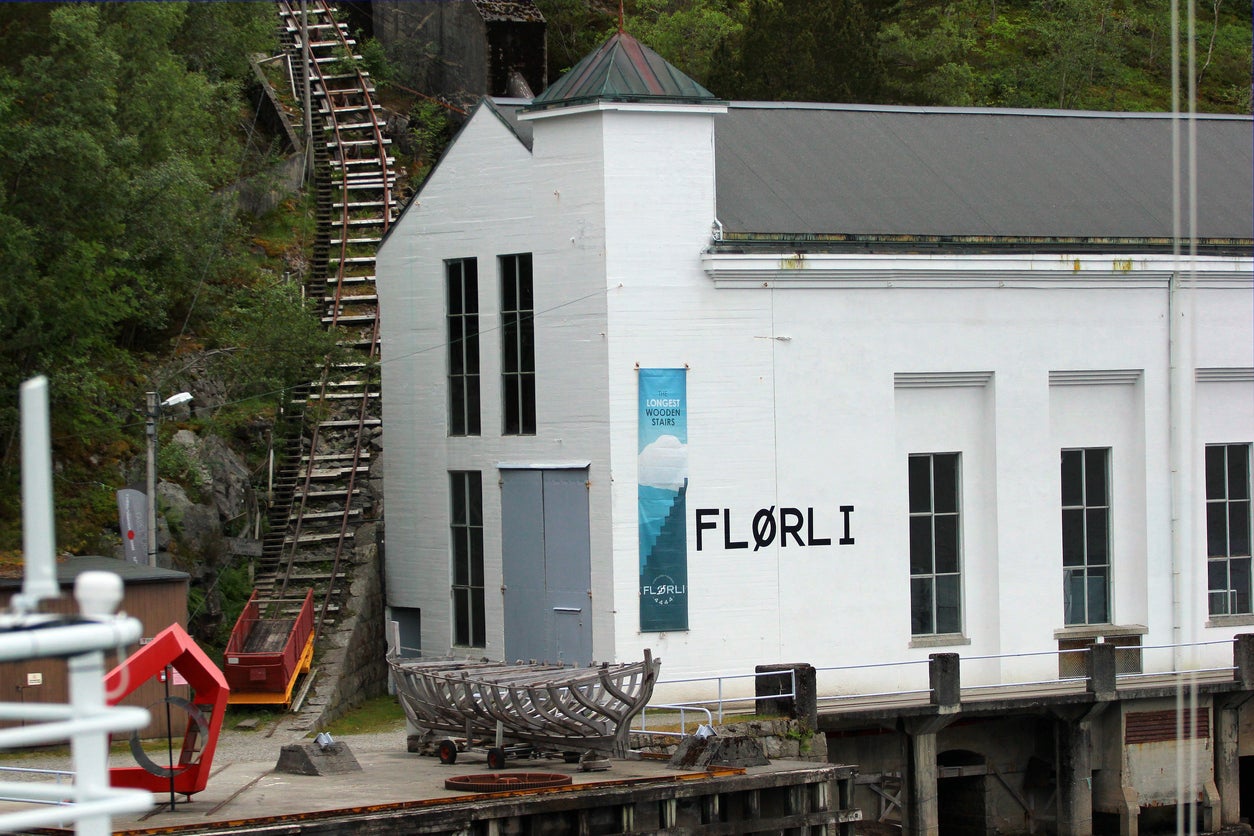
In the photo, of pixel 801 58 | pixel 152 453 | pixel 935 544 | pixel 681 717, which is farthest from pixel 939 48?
pixel 681 717

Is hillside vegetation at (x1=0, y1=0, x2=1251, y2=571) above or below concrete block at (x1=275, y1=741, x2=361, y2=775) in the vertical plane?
above

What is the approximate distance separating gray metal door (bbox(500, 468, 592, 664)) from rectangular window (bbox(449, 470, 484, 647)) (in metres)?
0.98

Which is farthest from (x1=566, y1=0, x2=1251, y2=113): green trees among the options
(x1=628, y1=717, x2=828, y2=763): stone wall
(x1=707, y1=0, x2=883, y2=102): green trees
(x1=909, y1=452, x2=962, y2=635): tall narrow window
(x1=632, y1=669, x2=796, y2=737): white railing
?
(x1=628, y1=717, x2=828, y2=763): stone wall

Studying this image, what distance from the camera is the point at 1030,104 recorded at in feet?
206

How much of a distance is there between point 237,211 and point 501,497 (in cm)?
1644

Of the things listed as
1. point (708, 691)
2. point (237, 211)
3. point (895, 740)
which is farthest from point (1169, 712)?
point (237, 211)

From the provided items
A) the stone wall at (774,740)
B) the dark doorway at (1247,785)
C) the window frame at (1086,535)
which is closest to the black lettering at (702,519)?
the stone wall at (774,740)

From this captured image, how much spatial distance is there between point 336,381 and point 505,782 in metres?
18.1

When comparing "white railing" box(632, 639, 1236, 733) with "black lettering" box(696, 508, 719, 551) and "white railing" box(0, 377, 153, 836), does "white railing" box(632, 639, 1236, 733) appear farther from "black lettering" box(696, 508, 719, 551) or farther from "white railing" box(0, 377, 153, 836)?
"white railing" box(0, 377, 153, 836)

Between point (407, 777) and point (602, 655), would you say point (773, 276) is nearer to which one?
point (602, 655)

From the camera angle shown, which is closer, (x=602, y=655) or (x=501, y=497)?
(x=602, y=655)

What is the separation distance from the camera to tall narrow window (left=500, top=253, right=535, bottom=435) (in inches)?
1225

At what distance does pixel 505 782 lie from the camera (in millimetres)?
22188

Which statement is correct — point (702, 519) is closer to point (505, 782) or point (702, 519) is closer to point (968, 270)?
point (968, 270)
